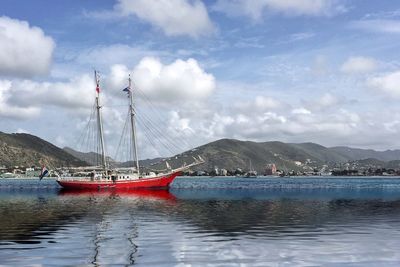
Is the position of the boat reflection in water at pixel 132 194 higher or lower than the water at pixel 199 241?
higher

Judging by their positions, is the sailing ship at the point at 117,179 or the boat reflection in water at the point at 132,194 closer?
the boat reflection in water at the point at 132,194

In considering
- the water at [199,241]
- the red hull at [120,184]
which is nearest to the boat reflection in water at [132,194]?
the red hull at [120,184]

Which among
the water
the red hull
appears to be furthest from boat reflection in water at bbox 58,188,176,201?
the water

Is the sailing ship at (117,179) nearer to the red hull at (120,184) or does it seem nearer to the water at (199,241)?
the red hull at (120,184)

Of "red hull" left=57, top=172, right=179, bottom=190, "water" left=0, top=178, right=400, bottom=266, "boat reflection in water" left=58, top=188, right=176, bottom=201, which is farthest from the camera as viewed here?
"red hull" left=57, top=172, right=179, bottom=190

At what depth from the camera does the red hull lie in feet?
512

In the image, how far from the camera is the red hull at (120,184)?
6142 inches

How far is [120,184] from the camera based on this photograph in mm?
156125

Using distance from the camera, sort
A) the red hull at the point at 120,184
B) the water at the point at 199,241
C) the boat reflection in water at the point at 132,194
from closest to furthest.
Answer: the water at the point at 199,241, the boat reflection in water at the point at 132,194, the red hull at the point at 120,184

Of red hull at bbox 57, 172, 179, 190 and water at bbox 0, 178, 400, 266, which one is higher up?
red hull at bbox 57, 172, 179, 190

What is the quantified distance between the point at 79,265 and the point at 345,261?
16.1 m

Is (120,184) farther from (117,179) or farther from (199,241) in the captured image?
(199,241)

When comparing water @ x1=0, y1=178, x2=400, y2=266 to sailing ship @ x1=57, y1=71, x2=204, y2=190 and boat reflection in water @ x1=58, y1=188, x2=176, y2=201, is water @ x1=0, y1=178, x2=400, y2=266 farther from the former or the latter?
sailing ship @ x1=57, y1=71, x2=204, y2=190

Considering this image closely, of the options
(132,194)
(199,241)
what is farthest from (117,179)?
(199,241)
